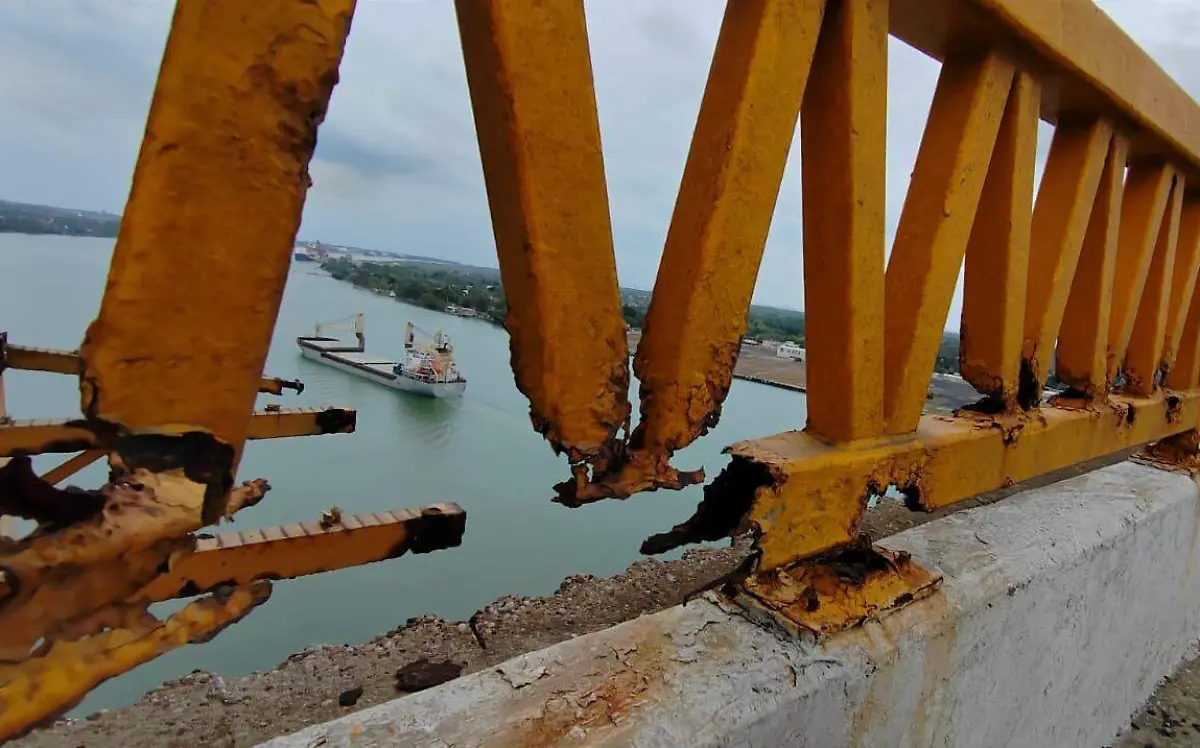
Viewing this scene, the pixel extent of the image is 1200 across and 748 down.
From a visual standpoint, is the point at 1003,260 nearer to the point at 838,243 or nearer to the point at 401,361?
the point at 838,243

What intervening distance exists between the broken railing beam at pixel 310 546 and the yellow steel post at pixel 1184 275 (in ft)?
7.70

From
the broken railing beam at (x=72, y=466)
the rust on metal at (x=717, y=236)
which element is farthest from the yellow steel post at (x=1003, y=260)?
the broken railing beam at (x=72, y=466)

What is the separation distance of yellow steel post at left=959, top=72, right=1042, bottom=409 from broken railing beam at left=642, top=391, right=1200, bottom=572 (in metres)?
0.10

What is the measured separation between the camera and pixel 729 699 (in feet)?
2.87

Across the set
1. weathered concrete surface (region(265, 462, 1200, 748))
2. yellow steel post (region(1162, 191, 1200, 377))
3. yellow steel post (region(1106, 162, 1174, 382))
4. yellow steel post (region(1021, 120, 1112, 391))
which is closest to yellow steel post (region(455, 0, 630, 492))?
weathered concrete surface (region(265, 462, 1200, 748))

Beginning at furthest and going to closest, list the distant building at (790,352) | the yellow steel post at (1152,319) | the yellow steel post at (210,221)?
the distant building at (790,352), the yellow steel post at (1152,319), the yellow steel post at (210,221)

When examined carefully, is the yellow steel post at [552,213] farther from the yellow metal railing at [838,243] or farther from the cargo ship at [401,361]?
the cargo ship at [401,361]

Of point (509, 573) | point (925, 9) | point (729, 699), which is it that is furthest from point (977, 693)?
point (509, 573)

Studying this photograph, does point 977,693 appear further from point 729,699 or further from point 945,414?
point 729,699

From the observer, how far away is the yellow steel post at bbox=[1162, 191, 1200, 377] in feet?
6.96

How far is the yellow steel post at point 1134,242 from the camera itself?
1797 mm

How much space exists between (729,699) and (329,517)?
0.68 meters

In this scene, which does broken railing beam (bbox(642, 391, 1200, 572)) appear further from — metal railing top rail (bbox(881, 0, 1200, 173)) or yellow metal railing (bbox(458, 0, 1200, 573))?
metal railing top rail (bbox(881, 0, 1200, 173))

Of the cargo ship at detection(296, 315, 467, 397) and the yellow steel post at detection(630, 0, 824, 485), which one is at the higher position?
the yellow steel post at detection(630, 0, 824, 485)
